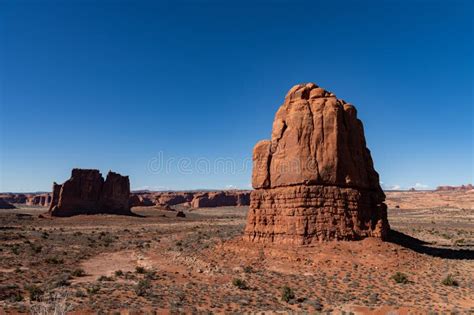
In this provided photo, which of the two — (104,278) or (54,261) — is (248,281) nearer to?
(104,278)

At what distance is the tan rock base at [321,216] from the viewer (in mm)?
22703

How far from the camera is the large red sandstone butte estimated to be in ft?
75.0

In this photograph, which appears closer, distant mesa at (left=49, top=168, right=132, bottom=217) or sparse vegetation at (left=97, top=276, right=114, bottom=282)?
sparse vegetation at (left=97, top=276, right=114, bottom=282)

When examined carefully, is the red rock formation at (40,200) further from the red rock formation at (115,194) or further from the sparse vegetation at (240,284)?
the sparse vegetation at (240,284)

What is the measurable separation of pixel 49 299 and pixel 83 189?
2614 inches

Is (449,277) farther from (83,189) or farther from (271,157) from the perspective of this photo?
(83,189)

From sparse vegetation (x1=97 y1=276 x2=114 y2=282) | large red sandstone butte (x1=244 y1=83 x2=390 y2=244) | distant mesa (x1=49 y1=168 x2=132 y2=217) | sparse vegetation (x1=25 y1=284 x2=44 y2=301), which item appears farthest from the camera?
distant mesa (x1=49 y1=168 x2=132 y2=217)

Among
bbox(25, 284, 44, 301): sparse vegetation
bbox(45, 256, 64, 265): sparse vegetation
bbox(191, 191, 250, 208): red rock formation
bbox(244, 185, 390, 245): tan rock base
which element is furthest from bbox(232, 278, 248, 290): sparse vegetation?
bbox(191, 191, 250, 208): red rock formation

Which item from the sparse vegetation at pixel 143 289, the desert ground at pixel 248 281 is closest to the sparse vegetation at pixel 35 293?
the desert ground at pixel 248 281

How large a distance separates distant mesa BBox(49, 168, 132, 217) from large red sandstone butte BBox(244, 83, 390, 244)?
6010 centimetres

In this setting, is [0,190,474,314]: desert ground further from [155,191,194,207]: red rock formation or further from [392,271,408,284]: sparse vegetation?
[155,191,194,207]: red rock formation

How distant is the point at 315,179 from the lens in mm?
23281

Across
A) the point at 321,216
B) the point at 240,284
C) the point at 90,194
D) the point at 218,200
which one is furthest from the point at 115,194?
the point at 218,200

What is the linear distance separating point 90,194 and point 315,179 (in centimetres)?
6640
